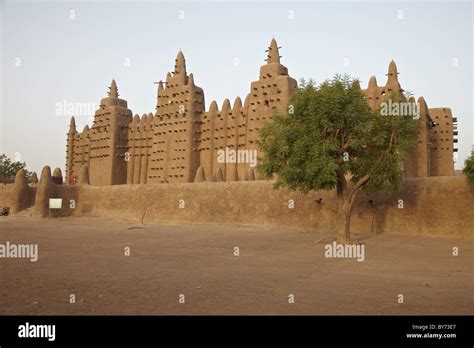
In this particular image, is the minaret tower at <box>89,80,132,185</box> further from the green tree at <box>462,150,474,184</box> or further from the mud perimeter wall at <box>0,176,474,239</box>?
the green tree at <box>462,150,474,184</box>

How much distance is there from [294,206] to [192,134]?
91.1 feet

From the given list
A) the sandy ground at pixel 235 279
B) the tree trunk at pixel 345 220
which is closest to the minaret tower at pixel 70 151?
the sandy ground at pixel 235 279

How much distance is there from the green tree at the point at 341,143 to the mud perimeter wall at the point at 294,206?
444 centimetres

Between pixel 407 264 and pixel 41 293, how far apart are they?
11693 millimetres

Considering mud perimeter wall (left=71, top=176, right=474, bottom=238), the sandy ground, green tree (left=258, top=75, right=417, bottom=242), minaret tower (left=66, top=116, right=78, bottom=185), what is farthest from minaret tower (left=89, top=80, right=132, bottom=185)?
green tree (left=258, top=75, right=417, bottom=242)

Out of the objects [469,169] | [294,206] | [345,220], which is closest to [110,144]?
[294,206]

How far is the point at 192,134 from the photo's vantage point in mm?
53406

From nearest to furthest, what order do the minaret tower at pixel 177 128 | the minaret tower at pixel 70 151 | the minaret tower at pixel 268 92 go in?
the minaret tower at pixel 268 92 < the minaret tower at pixel 177 128 < the minaret tower at pixel 70 151

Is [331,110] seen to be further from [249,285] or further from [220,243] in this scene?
[249,285]

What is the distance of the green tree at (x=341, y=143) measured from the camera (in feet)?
64.5

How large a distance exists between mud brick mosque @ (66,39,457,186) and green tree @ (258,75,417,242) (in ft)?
52.8

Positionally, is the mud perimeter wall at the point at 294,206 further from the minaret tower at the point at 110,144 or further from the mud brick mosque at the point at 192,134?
the minaret tower at the point at 110,144

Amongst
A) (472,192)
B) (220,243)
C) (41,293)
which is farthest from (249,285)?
(472,192)
